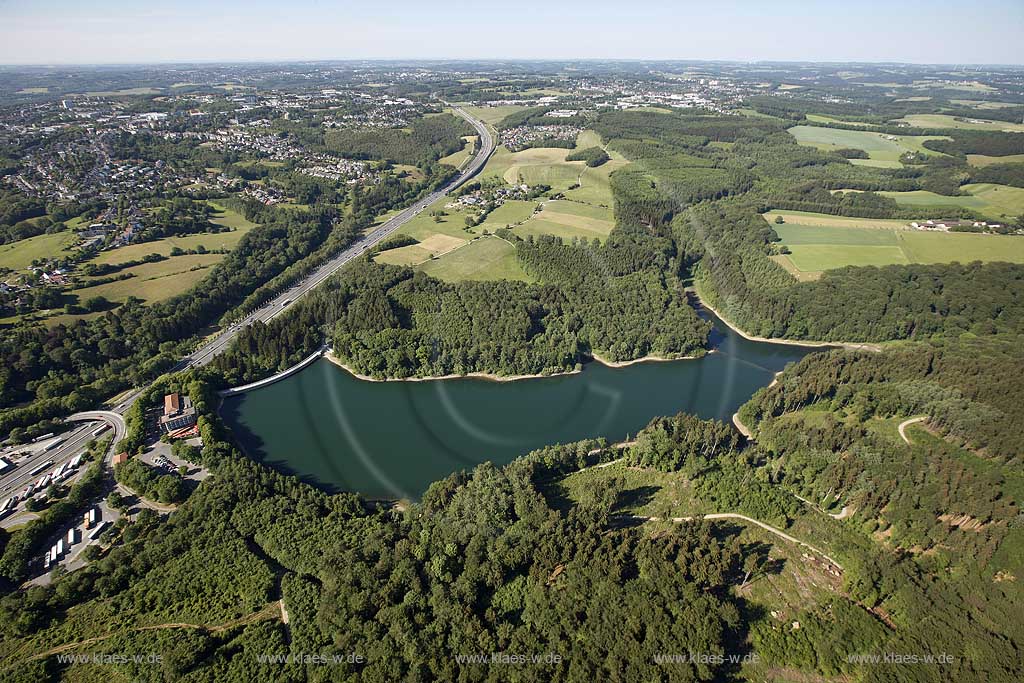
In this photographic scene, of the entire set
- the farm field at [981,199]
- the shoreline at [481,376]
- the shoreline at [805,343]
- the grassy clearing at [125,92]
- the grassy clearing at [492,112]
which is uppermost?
the grassy clearing at [125,92]

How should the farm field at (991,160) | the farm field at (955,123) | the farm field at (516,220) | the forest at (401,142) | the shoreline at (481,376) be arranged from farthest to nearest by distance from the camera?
1. the farm field at (955,123)
2. the forest at (401,142)
3. the farm field at (991,160)
4. the farm field at (516,220)
5. the shoreline at (481,376)

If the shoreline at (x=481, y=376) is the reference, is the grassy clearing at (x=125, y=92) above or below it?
above

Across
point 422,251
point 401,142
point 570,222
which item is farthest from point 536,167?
point 422,251

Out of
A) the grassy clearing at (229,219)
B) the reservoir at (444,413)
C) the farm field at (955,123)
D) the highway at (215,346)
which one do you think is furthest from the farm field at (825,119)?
the grassy clearing at (229,219)

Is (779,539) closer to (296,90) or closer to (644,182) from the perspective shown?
(644,182)

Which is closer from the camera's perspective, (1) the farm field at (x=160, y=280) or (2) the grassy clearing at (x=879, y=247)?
(1) the farm field at (x=160, y=280)

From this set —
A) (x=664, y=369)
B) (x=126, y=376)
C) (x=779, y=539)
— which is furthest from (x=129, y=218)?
(x=779, y=539)

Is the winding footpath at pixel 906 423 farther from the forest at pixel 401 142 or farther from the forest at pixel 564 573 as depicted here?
the forest at pixel 401 142
